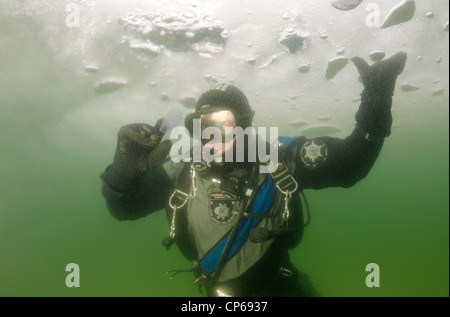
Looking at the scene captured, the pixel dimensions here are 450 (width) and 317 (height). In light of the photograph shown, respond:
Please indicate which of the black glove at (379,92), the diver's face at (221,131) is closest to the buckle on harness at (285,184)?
the diver's face at (221,131)

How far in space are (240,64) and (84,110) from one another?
Result: 9257mm

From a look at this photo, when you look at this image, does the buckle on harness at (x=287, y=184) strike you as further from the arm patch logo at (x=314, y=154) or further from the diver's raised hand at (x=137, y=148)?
the diver's raised hand at (x=137, y=148)

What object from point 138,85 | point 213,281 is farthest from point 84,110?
point 213,281

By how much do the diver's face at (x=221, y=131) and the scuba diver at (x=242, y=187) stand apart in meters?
0.01

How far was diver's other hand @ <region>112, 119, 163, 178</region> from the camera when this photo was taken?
276cm

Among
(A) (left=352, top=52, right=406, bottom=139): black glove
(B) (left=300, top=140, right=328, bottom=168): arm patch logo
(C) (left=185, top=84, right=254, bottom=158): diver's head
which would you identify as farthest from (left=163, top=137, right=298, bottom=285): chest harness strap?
(A) (left=352, top=52, right=406, bottom=139): black glove

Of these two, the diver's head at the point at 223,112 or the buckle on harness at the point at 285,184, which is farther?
the diver's head at the point at 223,112

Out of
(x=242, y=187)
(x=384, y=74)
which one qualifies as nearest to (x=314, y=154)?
(x=242, y=187)

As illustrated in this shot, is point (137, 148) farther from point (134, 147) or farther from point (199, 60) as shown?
point (199, 60)

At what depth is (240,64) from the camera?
31.9 feet

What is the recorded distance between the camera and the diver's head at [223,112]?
3486 mm

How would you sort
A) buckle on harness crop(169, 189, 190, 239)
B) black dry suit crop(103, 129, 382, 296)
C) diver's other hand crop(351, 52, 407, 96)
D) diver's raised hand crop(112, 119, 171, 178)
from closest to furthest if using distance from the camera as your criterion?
1. diver's raised hand crop(112, 119, 171, 178)
2. diver's other hand crop(351, 52, 407, 96)
3. black dry suit crop(103, 129, 382, 296)
4. buckle on harness crop(169, 189, 190, 239)

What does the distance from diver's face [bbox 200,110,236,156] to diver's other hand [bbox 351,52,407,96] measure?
158 cm

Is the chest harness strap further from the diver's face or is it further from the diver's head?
the diver's head
